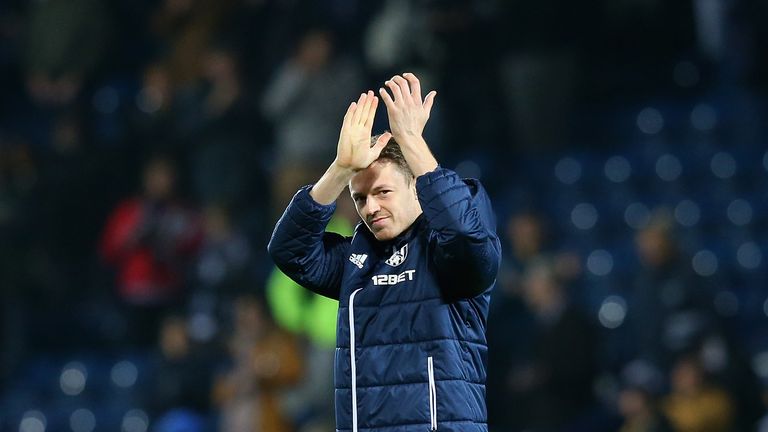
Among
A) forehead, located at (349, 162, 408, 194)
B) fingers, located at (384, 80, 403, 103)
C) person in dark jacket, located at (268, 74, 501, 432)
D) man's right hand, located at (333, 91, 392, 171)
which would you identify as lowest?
person in dark jacket, located at (268, 74, 501, 432)

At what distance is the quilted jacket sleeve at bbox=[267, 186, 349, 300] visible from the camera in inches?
152

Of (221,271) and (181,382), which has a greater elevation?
(221,271)

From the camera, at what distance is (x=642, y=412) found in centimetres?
738

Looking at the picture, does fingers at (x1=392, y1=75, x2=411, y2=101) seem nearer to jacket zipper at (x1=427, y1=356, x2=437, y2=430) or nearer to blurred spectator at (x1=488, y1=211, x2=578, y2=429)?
jacket zipper at (x1=427, y1=356, x2=437, y2=430)

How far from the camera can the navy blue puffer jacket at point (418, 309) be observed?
363 centimetres

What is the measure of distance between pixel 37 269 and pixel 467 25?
3.46 meters

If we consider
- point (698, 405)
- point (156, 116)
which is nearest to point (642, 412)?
point (698, 405)

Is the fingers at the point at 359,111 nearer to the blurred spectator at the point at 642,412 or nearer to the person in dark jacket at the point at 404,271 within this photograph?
the person in dark jacket at the point at 404,271

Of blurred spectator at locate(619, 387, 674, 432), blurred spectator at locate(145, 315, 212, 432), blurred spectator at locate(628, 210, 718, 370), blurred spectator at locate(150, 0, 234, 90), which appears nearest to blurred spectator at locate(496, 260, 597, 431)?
blurred spectator at locate(628, 210, 718, 370)

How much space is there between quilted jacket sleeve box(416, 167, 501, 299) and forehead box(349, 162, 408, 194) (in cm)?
16

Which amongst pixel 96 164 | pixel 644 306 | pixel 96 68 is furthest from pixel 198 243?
pixel 644 306

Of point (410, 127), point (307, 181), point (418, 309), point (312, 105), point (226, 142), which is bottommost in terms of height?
point (418, 309)

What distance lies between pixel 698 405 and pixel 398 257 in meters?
4.08

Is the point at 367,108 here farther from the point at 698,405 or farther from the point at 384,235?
the point at 698,405
